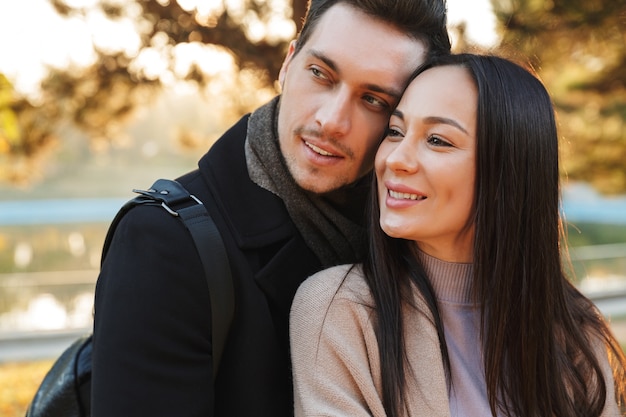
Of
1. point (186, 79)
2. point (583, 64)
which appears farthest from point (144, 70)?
point (583, 64)

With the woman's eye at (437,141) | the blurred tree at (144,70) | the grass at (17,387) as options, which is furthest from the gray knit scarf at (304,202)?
the grass at (17,387)

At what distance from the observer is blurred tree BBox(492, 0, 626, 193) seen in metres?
5.05

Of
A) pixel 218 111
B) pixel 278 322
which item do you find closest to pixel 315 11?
pixel 278 322

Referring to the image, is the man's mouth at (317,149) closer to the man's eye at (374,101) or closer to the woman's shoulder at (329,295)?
the man's eye at (374,101)

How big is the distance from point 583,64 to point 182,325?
6.56m

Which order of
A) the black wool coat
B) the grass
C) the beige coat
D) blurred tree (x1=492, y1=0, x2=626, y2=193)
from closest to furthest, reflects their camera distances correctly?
1. the black wool coat
2. the beige coat
3. blurred tree (x1=492, y1=0, x2=626, y2=193)
4. the grass

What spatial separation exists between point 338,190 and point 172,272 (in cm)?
79

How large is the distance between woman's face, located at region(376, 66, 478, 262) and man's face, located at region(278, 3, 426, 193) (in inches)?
5.0

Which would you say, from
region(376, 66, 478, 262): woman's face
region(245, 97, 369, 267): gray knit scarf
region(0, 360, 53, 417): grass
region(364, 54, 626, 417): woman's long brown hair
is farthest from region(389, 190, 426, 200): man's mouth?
region(0, 360, 53, 417): grass

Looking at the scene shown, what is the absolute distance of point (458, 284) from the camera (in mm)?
2340

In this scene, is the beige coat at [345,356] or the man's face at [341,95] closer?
the beige coat at [345,356]

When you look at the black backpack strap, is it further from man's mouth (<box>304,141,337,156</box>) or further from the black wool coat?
man's mouth (<box>304,141,337,156</box>)

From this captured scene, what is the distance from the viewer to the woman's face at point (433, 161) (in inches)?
84.7

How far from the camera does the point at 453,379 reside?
87.5 inches
